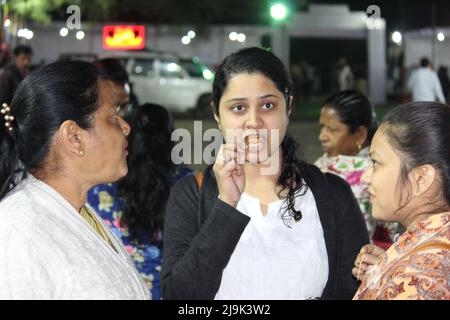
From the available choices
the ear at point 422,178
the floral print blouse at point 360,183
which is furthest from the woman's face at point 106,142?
the floral print blouse at point 360,183

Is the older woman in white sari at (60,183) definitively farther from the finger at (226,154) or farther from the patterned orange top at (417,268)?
the patterned orange top at (417,268)

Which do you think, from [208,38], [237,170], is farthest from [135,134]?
[208,38]

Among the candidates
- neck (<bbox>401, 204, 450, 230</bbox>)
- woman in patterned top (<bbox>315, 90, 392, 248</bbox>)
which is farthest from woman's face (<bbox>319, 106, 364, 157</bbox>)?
neck (<bbox>401, 204, 450, 230</bbox>)

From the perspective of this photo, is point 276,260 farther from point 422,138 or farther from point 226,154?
point 422,138

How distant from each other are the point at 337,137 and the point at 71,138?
8.39ft

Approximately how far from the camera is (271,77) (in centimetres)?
249

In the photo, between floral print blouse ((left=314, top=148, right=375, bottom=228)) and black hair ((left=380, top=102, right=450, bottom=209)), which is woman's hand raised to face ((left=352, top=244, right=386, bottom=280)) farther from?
floral print blouse ((left=314, top=148, right=375, bottom=228))

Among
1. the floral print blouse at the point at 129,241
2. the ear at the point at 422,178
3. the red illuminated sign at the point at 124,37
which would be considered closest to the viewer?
the ear at the point at 422,178

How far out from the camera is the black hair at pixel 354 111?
4.38 m

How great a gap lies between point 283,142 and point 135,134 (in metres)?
1.59

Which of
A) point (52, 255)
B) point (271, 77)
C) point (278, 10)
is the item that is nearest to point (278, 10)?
point (278, 10)

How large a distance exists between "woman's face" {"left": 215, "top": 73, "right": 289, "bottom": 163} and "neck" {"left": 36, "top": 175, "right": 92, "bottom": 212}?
1.82 ft

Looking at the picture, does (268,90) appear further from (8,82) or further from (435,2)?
(435,2)

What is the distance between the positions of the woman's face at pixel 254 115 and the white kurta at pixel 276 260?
0.22 meters
